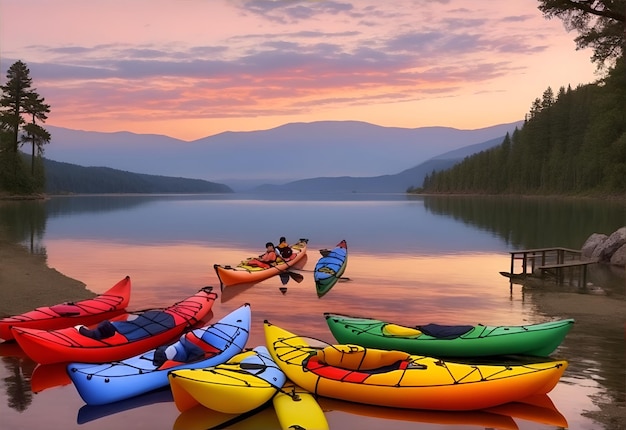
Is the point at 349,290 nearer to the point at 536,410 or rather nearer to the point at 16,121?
the point at 536,410

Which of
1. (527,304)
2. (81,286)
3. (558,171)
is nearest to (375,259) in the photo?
→ (527,304)

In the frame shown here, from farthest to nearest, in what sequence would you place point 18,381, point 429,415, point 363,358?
1. point 18,381
2. point 363,358
3. point 429,415

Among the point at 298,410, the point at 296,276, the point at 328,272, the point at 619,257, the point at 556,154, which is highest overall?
the point at 556,154

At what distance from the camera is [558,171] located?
123 m

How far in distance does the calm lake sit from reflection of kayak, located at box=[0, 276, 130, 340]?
34.5 inches

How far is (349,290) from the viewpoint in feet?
75.6

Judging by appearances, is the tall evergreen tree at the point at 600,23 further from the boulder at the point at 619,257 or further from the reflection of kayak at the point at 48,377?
the reflection of kayak at the point at 48,377

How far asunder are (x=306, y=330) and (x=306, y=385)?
5.38 meters

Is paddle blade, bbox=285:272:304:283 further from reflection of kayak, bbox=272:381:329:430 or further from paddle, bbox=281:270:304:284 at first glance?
reflection of kayak, bbox=272:381:329:430

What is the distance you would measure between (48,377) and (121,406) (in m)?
2.52

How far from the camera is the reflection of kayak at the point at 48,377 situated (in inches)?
452

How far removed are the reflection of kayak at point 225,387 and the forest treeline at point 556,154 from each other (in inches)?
3252

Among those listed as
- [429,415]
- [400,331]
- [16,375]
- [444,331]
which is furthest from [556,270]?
[16,375]

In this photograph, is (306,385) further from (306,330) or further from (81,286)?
(81,286)
